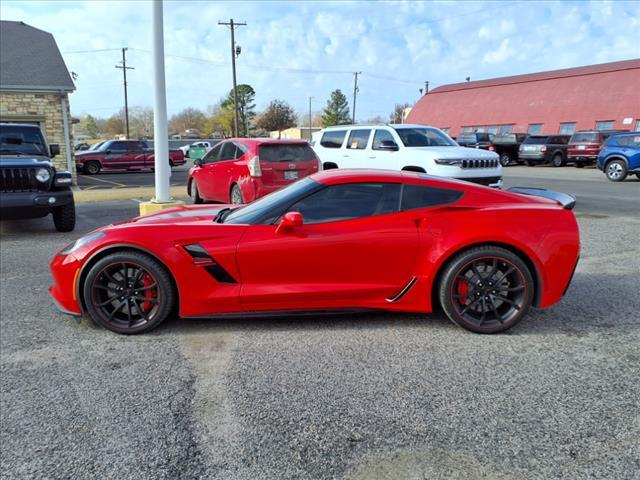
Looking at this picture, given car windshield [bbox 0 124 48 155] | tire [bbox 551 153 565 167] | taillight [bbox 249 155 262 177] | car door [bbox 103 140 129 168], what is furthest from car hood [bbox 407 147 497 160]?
tire [bbox 551 153 565 167]

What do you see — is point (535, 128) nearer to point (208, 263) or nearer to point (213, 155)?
point (213, 155)

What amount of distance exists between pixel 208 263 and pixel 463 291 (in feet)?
6.53

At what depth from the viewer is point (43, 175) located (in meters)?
8.41

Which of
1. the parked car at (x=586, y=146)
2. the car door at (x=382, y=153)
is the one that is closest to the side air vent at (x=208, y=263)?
the car door at (x=382, y=153)

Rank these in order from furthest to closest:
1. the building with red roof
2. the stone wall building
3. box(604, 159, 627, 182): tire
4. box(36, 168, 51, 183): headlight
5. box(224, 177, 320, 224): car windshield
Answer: the building with red roof, box(604, 159, 627, 182): tire, the stone wall building, box(36, 168, 51, 183): headlight, box(224, 177, 320, 224): car windshield

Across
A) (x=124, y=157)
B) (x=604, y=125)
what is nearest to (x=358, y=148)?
(x=124, y=157)

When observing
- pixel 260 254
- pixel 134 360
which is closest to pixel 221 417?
pixel 134 360

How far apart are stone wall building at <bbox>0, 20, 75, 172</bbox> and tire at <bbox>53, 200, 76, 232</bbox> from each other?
446 inches

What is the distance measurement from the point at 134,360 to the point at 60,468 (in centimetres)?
122

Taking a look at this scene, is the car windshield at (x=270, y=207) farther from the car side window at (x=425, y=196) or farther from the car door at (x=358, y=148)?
the car door at (x=358, y=148)

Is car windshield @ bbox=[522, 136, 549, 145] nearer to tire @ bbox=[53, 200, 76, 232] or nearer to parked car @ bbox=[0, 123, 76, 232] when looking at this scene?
parked car @ bbox=[0, 123, 76, 232]

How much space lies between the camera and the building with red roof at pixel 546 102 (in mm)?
36875

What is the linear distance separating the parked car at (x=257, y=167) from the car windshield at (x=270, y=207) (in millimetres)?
4885

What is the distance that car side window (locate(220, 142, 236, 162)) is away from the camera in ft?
34.2
